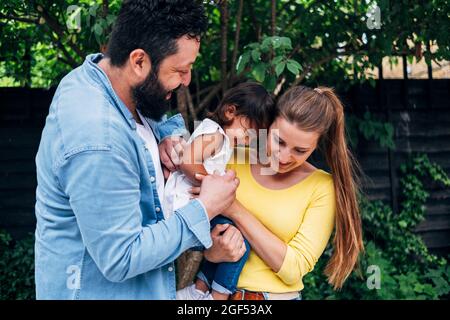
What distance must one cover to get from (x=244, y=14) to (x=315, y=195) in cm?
231

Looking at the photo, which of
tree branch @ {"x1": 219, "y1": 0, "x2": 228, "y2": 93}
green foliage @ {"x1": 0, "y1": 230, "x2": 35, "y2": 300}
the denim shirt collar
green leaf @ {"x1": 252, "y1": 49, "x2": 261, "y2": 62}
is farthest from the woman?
green foliage @ {"x1": 0, "y1": 230, "x2": 35, "y2": 300}

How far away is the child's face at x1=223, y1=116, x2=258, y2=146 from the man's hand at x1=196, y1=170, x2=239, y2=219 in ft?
1.62

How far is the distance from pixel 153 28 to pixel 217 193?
1.79ft

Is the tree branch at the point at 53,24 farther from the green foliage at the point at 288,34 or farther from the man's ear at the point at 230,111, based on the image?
the man's ear at the point at 230,111

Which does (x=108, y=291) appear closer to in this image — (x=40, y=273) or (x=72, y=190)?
(x=40, y=273)

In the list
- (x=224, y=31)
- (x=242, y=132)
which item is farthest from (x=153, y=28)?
(x=224, y=31)

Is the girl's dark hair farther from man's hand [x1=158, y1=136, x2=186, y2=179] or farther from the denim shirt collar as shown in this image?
the denim shirt collar

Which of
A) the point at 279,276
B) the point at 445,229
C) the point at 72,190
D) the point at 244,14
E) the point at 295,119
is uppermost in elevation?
the point at 244,14

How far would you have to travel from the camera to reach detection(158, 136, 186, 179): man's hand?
6.63 feet

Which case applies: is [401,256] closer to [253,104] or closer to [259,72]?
[259,72]

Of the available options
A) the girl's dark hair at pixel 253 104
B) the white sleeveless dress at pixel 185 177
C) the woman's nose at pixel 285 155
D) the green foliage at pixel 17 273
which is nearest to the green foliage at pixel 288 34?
the girl's dark hair at pixel 253 104

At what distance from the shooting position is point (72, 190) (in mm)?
1504
